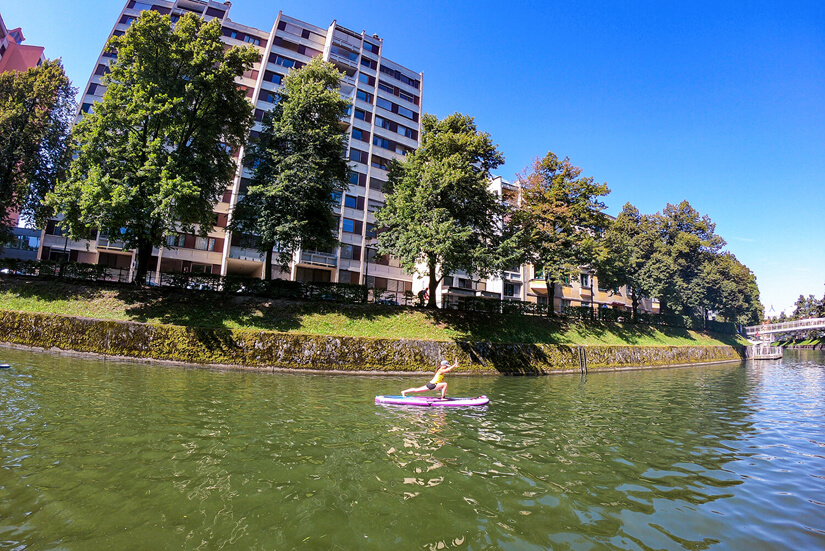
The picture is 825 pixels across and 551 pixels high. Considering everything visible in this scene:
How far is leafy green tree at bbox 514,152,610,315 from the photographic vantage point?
112ft

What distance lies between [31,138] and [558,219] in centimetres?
4316

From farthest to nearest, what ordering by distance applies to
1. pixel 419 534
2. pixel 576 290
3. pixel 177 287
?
pixel 576 290, pixel 177 287, pixel 419 534

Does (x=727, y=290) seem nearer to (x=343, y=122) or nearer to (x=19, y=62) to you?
(x=343, y=122)

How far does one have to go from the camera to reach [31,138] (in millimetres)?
26703

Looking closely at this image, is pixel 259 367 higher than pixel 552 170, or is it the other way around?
pixel 552 170

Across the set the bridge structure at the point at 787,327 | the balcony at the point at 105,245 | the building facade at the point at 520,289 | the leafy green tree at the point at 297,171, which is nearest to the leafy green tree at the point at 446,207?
the leafy green tree at the point at 297,171

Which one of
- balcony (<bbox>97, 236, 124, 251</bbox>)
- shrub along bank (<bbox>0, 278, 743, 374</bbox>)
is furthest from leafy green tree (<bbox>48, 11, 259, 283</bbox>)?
balcony (<bbox>97, 236, 124, 251</bbox>)

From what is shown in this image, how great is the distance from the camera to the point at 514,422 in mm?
11023

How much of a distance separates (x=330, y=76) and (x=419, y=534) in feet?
105

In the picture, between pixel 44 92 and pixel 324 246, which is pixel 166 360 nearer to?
pixel 324 246

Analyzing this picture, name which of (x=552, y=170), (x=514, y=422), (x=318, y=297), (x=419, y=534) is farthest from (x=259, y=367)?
(x=552, y=170)

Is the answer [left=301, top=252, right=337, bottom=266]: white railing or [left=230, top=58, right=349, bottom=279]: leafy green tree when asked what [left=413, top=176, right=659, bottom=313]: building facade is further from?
[left=230, top=58, right=349, bottom=279]: leafy green tree

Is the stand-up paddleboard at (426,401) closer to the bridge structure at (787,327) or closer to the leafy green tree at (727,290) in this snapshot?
the leafy green tree at (727,290)

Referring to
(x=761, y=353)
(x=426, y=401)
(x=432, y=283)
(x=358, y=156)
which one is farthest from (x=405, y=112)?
(x=761, y=353)
